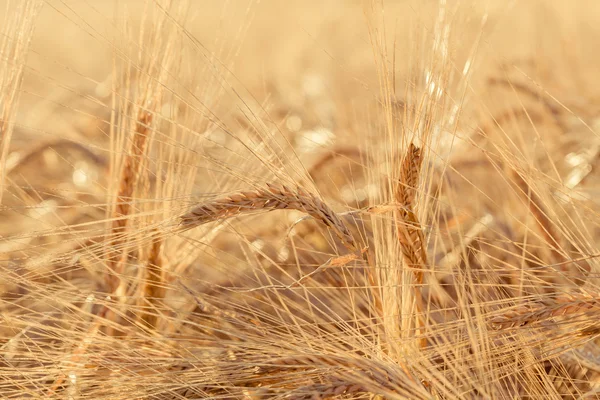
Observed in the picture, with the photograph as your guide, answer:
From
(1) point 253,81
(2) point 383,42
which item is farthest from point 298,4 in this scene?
(2) point 383,42

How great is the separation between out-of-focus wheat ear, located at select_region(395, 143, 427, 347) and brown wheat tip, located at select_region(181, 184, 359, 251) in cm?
8

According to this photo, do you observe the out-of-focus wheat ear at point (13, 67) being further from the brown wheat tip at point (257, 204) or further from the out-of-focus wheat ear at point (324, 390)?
the out-of-focus wheat ear at point (324, 390)

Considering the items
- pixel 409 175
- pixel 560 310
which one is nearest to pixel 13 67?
pixel 409 175

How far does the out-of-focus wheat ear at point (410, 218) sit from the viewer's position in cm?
77

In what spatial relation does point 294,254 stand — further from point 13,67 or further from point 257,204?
point 13,67

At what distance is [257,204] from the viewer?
73cm

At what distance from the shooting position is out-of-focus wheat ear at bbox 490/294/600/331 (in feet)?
2.24

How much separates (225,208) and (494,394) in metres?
0.29

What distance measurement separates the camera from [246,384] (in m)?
0.72

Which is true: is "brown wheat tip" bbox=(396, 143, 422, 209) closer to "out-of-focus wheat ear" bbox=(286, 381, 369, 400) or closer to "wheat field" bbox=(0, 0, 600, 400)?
"wheat field" bbox=(0, 0, 600, 400)

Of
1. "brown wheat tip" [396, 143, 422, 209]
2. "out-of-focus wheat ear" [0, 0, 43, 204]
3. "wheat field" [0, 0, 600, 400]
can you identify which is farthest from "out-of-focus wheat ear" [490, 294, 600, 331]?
"out-of-focus wheat ear" [0, 0, 43, 204]

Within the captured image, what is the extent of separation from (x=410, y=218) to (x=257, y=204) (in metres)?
0.15

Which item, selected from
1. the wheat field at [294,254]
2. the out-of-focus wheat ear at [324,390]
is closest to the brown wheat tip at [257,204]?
the wheat field at [294,254]

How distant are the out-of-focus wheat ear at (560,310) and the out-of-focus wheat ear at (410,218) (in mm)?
99
